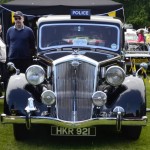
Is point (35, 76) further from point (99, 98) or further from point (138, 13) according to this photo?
point (138, 13)

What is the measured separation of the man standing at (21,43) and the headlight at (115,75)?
245 cm

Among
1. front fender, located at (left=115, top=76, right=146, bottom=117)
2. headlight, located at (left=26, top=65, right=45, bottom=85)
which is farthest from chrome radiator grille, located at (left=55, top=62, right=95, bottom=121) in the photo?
front fender, located at (left=115, top=76, right=146, bottom=117)

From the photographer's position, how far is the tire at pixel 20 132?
6.63 m

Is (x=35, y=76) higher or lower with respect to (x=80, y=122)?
higher

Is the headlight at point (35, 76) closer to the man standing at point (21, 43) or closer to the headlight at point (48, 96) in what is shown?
the headlight at point (48, 96)

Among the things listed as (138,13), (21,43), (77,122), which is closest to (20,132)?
(77,122)

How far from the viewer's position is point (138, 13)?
55719 millimetres

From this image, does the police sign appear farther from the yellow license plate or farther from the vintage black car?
the yellow license plate

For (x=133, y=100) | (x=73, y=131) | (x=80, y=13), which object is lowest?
(x=73, y=131)

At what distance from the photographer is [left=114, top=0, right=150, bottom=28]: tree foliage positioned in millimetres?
54719

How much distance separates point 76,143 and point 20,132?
2.78 ft

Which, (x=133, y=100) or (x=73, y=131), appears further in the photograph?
(x=133, y=100)

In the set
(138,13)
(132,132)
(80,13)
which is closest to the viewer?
(132,132)

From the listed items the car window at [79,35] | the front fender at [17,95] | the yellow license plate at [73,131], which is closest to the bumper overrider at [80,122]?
the yellow license plate at [73,131]
